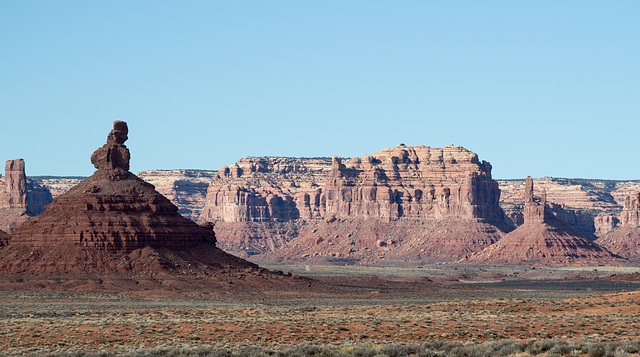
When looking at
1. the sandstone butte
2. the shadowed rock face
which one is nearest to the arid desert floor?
the sandstone butte

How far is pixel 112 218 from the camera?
4641 inches

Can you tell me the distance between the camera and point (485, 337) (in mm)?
54125

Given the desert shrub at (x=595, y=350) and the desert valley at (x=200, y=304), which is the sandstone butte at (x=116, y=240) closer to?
the desert valley at (x=200, y=304)

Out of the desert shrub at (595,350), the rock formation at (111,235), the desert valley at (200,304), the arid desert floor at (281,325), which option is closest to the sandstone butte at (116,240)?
the rock formation at (111,235)

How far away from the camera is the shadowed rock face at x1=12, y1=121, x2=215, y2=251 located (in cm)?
11681

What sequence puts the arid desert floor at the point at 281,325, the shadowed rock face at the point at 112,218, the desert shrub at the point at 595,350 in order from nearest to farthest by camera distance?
the desert shrub at the point at 595,350 → the arid desert floor at the point at 281,325 → the shadowed rock face at the point at 112,218

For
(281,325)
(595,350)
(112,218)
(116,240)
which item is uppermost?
(112,218)

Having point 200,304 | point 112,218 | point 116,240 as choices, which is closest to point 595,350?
point 200,304

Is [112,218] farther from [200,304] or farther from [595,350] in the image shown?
[595,350]

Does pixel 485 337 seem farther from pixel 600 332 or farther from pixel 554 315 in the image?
pixel 554 315

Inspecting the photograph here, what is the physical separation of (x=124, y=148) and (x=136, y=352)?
7828 cm

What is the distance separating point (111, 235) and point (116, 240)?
721mm

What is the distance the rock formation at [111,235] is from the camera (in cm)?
11531

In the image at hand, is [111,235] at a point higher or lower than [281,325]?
higher
